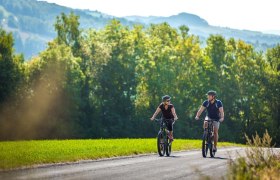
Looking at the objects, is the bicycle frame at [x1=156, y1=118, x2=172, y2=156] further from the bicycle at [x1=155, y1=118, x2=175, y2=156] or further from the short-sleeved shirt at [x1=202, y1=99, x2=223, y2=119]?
the short-sleeved shirt at [x1=202, y1=99, x2=223, y2=119]

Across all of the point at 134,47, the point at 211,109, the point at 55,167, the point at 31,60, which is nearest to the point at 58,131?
the point at 31,60

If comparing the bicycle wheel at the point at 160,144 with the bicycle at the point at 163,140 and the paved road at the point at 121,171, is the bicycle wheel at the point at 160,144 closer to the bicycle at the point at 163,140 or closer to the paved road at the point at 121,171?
the bicycle at the point at 163,140

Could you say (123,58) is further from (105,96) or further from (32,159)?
(32,159)

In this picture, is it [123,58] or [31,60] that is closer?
[31,60]

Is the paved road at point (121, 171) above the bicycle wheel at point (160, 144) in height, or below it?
below

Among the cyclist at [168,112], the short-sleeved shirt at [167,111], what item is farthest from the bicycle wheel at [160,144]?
the short-sleeved shirt at [167,111]

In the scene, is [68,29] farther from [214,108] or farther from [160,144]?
[214,108]

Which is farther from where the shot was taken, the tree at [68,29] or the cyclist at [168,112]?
the tree at [68,29]

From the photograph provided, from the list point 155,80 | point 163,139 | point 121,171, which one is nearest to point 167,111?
point 163,139

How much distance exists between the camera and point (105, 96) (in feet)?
259

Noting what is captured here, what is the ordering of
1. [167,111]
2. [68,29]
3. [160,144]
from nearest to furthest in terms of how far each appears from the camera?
[167,111], [160,144], [68,29]

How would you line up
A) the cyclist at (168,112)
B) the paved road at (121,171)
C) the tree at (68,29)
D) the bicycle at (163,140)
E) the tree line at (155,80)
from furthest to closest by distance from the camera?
1. the tree at (68,29)
2. the tree line at (155,80)
3. the bicycle at (163,140)
4. the cyclist at (168,112)
5. the paved road at (121,171)

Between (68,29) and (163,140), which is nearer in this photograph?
(163,140)

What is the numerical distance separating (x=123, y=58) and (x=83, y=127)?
1290cm
